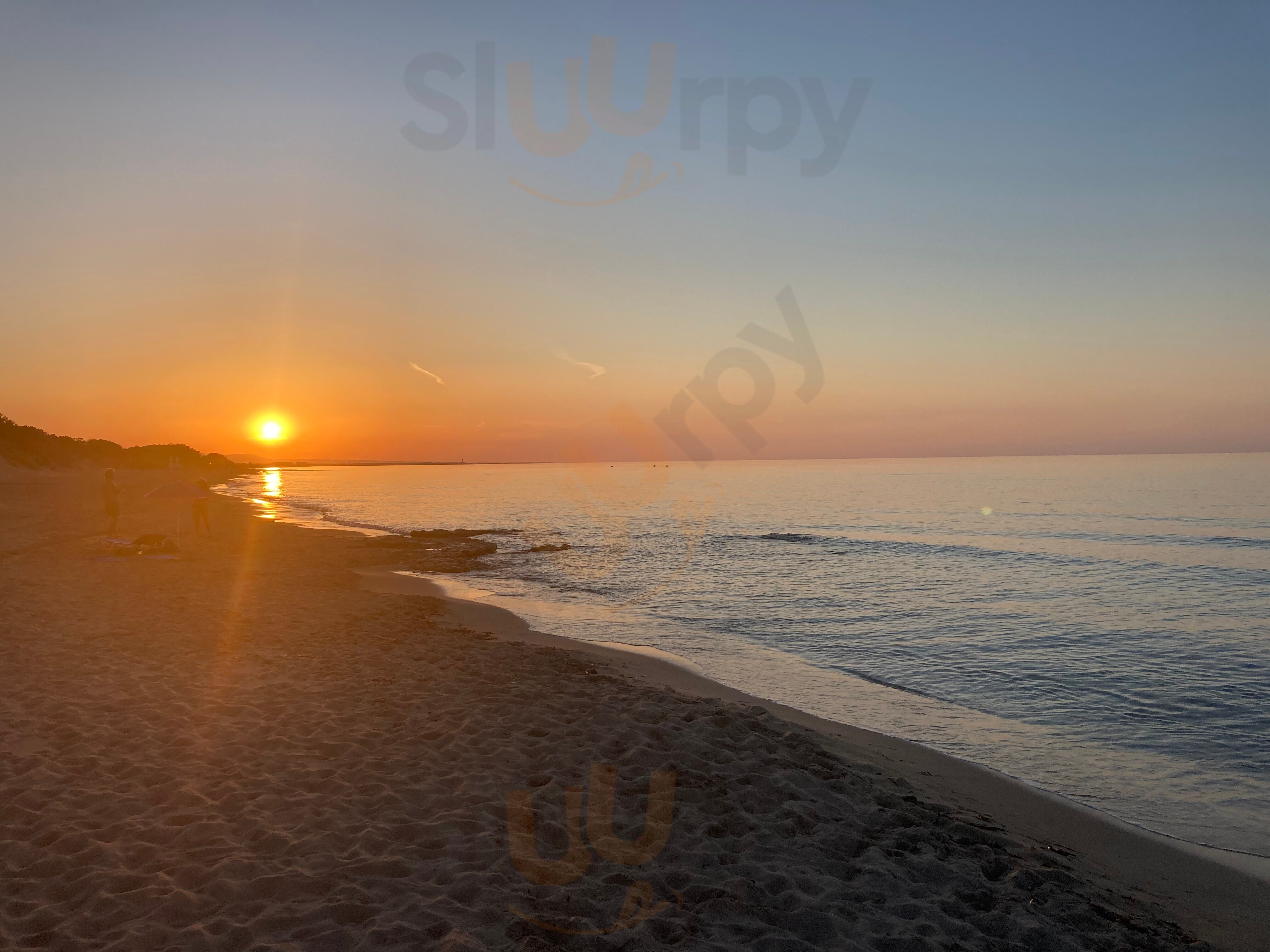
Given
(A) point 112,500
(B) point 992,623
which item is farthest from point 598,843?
(A) point 112,500

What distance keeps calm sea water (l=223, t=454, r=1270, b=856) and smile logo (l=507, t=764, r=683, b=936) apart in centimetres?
565

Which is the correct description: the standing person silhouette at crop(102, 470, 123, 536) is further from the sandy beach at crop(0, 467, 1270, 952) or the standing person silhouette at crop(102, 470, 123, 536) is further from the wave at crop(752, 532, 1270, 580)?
the wave at crop(752, 532, 1270, 580)

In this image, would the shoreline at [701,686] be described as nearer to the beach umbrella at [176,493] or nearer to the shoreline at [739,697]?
the shoreline at [739,697]

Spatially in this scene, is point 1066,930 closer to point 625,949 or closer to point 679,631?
point 625,949

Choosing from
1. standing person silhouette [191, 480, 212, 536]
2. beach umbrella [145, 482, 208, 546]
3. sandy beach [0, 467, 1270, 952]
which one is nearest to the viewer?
sandy beach [0, 467, 1270, 952]

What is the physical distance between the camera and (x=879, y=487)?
111500mm

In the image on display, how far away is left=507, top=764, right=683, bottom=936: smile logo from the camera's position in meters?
4.97

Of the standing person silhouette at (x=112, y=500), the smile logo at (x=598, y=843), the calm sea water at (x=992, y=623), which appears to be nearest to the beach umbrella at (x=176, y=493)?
the standing person silhouette at (x=112, y=500)

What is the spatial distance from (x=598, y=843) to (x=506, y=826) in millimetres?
873

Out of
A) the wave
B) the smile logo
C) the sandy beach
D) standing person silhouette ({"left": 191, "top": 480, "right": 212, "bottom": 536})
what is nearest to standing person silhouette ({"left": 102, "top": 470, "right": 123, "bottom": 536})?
standing person silhouette ({"left": 191, "top": 480, "right": 212, "bottom": 536})

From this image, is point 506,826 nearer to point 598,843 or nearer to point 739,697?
point 598,843

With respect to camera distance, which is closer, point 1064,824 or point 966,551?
point 1064,824

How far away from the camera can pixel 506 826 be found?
20.1 feet

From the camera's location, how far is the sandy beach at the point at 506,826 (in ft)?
→ 15.7
